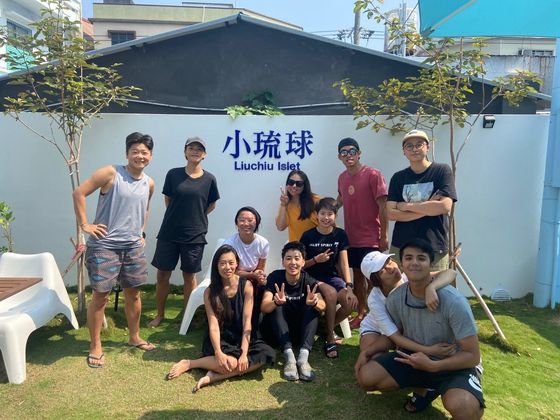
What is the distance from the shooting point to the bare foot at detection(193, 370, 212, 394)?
279 cm

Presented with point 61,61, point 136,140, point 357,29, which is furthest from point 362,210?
point 357,29

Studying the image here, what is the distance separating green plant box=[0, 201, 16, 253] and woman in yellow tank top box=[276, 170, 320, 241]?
2.68 metres

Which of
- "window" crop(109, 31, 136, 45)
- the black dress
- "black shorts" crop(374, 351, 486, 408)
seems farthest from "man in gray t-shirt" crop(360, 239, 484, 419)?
"window" crop(109, 31, 136, 45)

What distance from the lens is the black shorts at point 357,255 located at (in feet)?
12.5

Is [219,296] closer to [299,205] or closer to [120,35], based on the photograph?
[299,205]

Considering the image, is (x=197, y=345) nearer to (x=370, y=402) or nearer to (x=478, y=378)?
(x=370, y=402)

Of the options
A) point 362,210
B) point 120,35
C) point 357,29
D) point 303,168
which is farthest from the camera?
point 120,35

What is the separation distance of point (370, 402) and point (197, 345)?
1.44 m

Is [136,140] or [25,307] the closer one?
[136,140]

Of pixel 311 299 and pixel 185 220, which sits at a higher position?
pixel 185 220

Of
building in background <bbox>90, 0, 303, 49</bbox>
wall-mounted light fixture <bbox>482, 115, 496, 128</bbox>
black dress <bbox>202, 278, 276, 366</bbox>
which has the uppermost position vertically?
building in background <bbox>90, 0, 303, 49</bbox>

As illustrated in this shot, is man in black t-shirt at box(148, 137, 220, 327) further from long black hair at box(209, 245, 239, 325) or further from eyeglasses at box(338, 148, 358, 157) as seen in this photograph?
eyeglasses at box(338, 148, 358, 157)

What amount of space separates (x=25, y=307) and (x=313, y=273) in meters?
2.19

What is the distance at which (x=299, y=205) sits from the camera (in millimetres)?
3883
